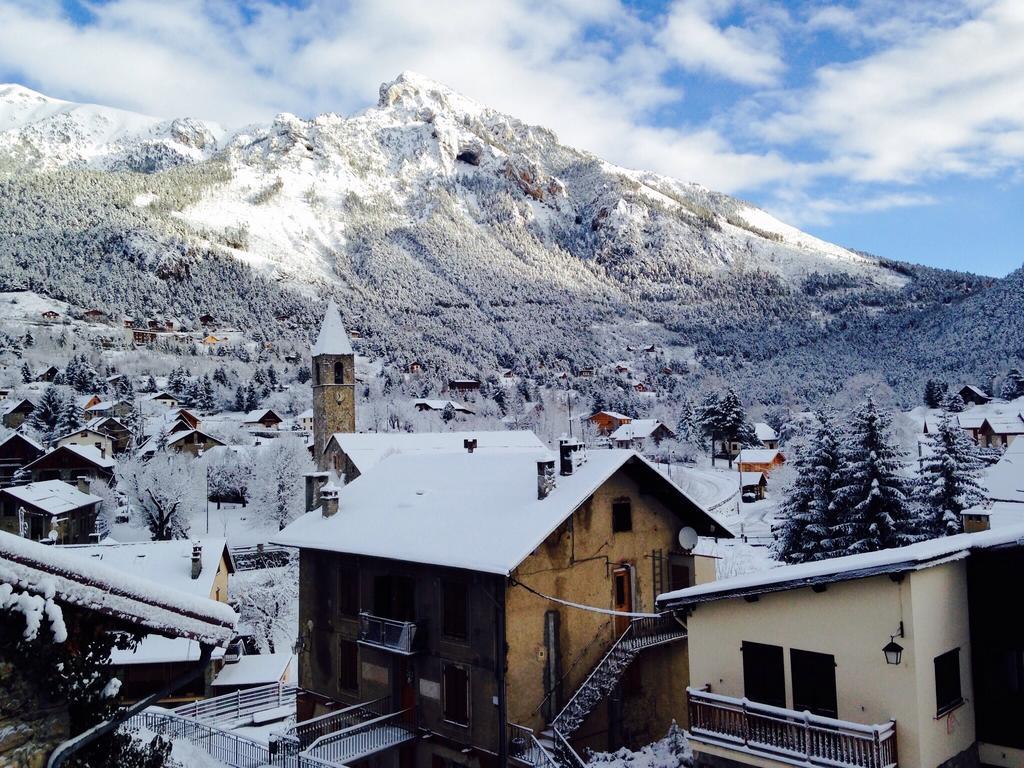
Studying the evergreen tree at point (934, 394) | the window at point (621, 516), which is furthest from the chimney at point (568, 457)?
the evergreen tree at point (934, 394)

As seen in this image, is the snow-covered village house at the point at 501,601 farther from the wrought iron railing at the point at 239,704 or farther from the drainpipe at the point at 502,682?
the wrought iron railing at the point at 239,704

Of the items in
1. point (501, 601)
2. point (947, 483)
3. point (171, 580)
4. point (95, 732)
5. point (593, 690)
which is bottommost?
point (593, 690)

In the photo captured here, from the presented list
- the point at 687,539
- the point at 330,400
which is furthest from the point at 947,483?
the point at 330,400

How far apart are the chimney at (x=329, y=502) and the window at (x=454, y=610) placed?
5625mm

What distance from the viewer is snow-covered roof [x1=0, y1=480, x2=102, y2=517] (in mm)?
53094

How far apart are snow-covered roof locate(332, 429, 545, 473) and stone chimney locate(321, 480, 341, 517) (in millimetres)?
34029

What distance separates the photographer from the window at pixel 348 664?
21.4m

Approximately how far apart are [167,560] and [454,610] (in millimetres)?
20480

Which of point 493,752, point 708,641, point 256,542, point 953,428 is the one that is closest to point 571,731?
point 493,752

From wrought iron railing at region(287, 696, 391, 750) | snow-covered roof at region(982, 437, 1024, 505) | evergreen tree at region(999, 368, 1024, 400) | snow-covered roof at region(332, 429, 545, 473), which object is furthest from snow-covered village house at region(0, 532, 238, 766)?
evergreen tree at region(999, 368, 1024, 400)

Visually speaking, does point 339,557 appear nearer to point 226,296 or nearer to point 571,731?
point 571,731

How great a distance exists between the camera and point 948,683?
1237 centimetres

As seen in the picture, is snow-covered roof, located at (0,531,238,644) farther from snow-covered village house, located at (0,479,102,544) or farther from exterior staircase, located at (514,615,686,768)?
snow-covered village house, located at (0,479,102,544)

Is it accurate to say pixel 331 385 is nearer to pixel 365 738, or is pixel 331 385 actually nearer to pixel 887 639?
pixel 365 738
